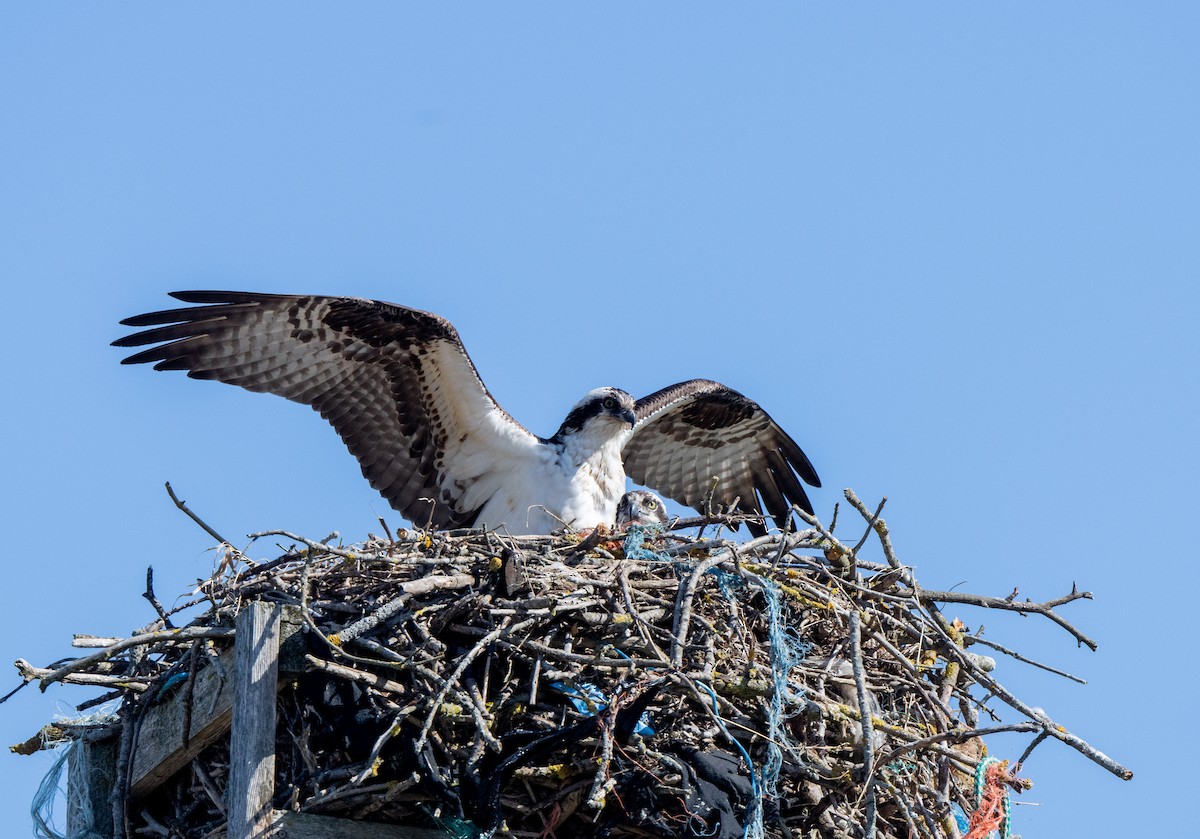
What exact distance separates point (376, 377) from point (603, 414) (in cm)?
122

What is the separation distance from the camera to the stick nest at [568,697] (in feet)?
15.5

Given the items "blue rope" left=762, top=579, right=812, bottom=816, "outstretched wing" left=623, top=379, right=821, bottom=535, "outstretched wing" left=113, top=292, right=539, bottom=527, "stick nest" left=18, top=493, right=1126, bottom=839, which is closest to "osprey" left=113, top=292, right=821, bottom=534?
"outstretched wing" left=113, top=292, right=539, bottom=527

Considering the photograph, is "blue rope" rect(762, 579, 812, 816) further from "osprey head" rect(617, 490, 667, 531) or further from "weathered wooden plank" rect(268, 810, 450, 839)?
"osprey head" rect(617, 490, 667, 531)

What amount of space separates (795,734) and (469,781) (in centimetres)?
121

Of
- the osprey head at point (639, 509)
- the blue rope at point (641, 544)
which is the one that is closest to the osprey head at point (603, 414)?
the osprey head at point (639, 509)

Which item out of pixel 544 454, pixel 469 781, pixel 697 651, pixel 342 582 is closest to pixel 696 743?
pixel 697 651

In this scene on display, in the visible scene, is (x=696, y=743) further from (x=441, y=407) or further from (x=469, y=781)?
(x=441, y=407)

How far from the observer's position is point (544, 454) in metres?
8.04

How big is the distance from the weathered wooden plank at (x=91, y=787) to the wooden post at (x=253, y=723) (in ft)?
3.17

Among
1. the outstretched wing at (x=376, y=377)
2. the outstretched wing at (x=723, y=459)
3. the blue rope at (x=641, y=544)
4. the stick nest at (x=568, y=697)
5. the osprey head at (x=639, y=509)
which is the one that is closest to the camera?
the stick nest at (x=568, y=697)

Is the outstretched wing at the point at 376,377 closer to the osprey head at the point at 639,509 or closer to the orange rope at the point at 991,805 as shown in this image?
the osprey head at the point at 639,509

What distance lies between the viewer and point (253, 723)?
4.61 metres

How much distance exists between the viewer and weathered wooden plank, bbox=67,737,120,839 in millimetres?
5340

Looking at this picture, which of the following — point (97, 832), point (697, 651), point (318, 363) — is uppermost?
point (318, 363)
